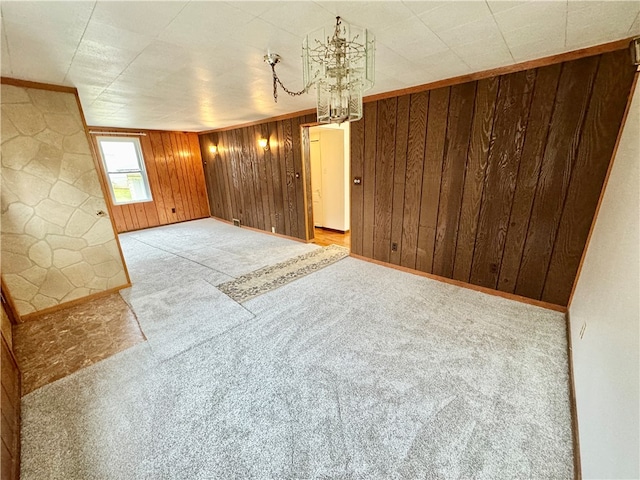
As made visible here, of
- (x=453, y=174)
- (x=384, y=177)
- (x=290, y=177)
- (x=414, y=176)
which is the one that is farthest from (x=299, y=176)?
(x=453, y=174)

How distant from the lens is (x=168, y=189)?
6312 millimetres

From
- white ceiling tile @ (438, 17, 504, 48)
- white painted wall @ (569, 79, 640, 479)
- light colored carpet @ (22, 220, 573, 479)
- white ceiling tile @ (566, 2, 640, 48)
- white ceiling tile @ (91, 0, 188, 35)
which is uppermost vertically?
white ceiling tile @ (91, 0, 188, 35)

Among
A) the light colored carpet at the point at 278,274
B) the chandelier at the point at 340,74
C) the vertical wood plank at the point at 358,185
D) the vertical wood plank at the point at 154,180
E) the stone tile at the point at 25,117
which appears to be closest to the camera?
the chandelier at the point at 340,74

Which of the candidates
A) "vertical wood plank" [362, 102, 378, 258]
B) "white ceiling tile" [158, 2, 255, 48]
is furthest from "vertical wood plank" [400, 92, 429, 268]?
"white ceiling tile" [158, 2, 255, 48]

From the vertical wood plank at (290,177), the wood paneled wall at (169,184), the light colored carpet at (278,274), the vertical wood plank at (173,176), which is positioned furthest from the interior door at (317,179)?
the vertical wood plank at (173,176)

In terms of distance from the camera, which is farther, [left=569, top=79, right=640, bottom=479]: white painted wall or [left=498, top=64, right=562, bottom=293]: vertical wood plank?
[left=498, top=64, right=562, bottom=293]: vertical wood plank

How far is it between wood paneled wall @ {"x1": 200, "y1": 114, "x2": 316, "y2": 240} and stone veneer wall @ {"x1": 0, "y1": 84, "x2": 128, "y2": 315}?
267 cm

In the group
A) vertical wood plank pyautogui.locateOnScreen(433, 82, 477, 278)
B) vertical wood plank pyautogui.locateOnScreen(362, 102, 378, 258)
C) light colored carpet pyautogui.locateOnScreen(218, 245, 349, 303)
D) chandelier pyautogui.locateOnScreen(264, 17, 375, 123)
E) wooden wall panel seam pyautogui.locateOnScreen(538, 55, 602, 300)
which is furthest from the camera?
vertical wood plank pyautogui.locateOnScreen(362, 102, 378, 258)

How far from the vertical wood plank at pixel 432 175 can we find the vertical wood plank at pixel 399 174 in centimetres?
25

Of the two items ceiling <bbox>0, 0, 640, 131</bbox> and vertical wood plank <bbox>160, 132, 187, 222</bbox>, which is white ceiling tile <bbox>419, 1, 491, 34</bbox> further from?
vertical wood plank <bbox>160, 132, 187, 222</bbox>

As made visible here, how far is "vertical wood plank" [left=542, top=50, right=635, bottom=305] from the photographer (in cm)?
187

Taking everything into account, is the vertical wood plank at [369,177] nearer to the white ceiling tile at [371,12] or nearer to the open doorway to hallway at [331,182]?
the open doorway to hallway at [331,182]

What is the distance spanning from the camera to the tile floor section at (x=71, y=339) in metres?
1.87

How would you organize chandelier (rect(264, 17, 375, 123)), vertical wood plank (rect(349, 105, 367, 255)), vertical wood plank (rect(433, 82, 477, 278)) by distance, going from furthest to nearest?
vertical wood plank (rect(349, 105, 367, 255)) < vertical wood plank (rect(433, 82, 477, 278)) < chandelier (rect(264, 17, 375, 123))
